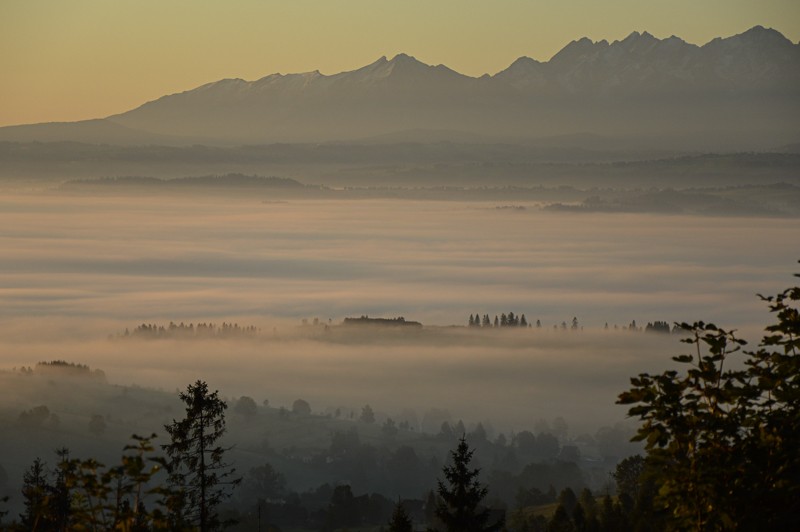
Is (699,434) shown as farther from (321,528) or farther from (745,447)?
(321,528)

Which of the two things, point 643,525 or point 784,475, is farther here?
point 643,525

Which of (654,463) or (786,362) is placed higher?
(786,362)

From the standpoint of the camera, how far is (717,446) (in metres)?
19.2

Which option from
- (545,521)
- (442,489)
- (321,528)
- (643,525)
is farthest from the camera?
(321,528)

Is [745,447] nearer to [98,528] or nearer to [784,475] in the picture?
[784,475]

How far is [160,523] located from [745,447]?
25.4 feet

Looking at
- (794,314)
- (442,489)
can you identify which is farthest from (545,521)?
(794,314)

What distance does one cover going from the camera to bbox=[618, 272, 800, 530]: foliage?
18.8 metres

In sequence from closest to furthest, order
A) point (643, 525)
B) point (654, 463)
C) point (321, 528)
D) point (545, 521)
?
point (654, 463), point (643, 525), point (545, 521), point (321, 528)

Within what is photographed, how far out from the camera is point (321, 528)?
618ft

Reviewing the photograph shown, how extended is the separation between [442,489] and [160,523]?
126ft

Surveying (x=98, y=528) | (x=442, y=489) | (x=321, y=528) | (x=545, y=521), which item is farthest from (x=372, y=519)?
(x=98, y=528)

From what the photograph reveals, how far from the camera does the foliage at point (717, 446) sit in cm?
1875

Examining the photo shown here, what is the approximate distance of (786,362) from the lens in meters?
20.6
